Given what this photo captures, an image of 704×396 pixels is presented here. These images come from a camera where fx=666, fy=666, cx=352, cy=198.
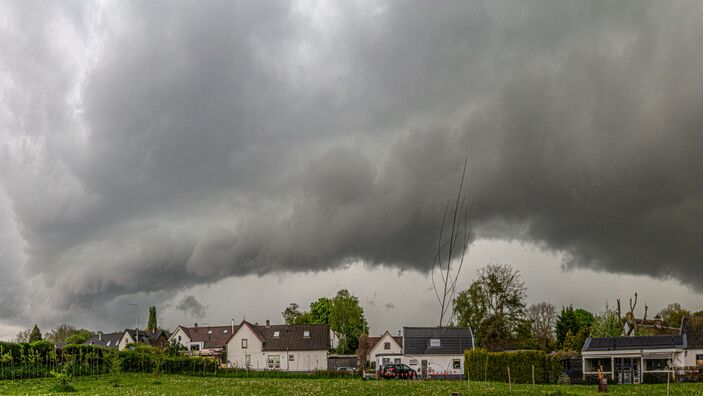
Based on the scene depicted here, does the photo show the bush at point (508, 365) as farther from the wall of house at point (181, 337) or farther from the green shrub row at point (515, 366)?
the wall of house at point (181, 337)

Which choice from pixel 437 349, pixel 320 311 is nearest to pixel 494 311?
pixel 437 349

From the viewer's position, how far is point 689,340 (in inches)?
2466

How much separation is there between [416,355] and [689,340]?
29306 millimetres

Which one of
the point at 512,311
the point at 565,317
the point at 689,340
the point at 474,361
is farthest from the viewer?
the point at 565,317

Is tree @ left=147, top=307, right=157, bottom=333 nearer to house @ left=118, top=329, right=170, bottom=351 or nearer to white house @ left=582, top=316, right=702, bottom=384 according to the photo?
house @ left=118, top=329, right=170, bottom=351

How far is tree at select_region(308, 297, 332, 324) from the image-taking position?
137788mm

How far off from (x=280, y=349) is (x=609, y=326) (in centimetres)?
4564

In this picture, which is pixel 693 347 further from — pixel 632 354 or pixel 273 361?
pixel 273 361

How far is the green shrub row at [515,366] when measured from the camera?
169 ft

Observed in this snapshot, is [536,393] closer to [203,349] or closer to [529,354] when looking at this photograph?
[529,354]

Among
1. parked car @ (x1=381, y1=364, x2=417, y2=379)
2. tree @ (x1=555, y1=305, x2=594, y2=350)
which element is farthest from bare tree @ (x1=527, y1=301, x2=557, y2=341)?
parked car @ (x1=381, y1=364, x2=417, y2=379)

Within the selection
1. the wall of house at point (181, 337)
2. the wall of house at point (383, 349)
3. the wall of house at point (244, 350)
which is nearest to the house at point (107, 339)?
the wall of house at point (181, 337)

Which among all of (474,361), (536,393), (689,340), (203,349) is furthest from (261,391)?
(203,349)

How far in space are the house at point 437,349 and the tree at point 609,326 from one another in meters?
21.8
